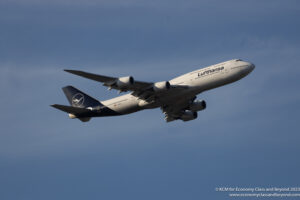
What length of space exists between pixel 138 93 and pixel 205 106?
11.5m

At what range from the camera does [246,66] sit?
63.3m

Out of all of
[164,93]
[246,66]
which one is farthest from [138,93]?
[246,66]

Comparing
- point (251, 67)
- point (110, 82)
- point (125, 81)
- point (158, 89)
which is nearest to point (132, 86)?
point (125, 81)

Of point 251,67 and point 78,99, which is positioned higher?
point 251,67

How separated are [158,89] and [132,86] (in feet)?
10.2

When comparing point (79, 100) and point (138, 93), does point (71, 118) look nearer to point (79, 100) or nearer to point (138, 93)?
point (79, 100)

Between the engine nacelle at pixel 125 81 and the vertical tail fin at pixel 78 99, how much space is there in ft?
31.5

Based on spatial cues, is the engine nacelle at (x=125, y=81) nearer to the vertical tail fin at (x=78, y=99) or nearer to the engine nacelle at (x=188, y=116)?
the vertical tail fin at (x=78, y=99)

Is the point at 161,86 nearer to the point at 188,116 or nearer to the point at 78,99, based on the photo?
the point at 188,116

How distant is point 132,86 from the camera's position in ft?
203

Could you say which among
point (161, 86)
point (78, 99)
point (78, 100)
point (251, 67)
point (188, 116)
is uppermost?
point (251, 67)

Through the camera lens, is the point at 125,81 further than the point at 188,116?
No

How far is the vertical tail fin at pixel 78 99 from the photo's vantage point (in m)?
70.1

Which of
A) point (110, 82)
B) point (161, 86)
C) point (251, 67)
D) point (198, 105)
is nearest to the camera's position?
point (110, 82)
